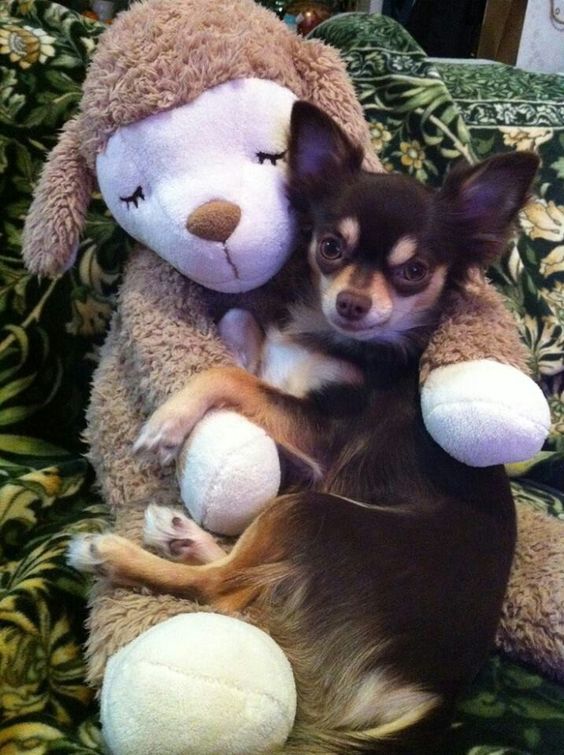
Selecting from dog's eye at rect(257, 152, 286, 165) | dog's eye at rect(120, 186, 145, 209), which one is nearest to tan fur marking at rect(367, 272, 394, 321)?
dog's eye at rect(257, 152, 286, 165)

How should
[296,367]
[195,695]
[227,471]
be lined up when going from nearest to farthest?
[195,695] → [227,471] → [296,367]

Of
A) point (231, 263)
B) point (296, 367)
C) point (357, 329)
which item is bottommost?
point (296, 367)

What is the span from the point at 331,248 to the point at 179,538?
513 mm

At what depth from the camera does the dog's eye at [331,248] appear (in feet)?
3.98

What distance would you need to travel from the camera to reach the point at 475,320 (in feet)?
3.93

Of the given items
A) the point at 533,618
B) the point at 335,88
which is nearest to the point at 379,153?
the point at 335,88

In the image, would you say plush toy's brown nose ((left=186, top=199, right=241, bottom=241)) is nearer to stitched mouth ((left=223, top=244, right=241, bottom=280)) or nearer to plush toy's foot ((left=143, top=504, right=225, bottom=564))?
stitched mouth ((left=223, top=244, right=241, bottom=280))

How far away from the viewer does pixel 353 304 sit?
1.16 meters

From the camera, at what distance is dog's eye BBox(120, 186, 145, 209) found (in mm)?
1143

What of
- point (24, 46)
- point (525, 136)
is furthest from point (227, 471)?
point (525, 136)

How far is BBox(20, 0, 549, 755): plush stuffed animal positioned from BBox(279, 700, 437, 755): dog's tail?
4 centimetres

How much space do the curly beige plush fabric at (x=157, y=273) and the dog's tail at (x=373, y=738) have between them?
0.23m

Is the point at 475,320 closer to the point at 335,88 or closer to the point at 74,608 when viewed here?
→ the point at 335,88

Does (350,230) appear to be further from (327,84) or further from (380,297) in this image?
(327,84)
